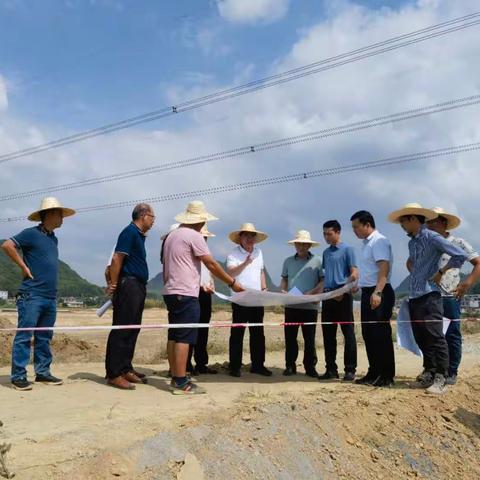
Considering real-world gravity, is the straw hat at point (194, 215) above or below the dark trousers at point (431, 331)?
above

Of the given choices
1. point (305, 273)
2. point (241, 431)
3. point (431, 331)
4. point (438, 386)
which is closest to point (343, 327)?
point (305, 273)

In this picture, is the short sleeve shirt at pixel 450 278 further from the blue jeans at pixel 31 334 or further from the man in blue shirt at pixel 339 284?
the blue jeans at pixel 31 334

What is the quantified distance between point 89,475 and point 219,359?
678 centimetres

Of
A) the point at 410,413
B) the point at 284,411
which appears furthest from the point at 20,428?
the point at 410,413

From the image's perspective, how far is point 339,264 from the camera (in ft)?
23.9

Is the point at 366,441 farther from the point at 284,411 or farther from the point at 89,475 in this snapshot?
the point at 89,475

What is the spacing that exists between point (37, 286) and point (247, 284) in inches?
103

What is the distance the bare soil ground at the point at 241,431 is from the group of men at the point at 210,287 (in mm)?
372

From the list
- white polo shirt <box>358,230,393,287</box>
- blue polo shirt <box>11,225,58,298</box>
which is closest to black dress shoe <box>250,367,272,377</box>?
white polo shirt <box>358,230,393,287</box>

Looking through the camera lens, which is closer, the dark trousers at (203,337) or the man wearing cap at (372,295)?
the man wearing cap at (372,295)

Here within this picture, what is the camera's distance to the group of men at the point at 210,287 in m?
6.00

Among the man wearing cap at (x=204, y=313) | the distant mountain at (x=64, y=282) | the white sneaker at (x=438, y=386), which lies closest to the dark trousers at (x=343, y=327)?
the white sneaker at (x=438, y=386)

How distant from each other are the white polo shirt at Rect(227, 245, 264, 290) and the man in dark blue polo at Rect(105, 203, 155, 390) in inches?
63.3

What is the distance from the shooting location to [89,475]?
3.64 meters
